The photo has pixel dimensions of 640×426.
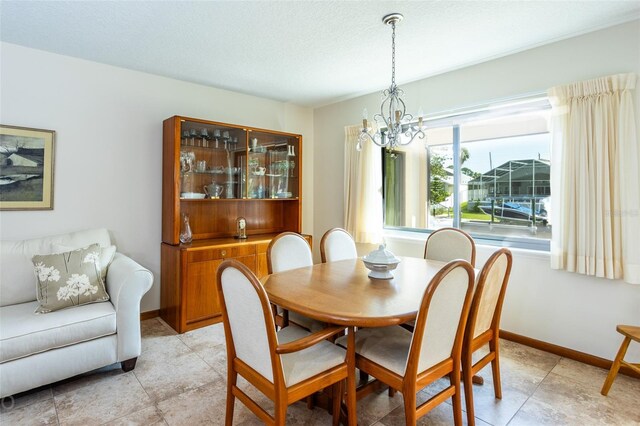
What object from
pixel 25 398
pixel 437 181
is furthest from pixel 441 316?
pixel 25 398

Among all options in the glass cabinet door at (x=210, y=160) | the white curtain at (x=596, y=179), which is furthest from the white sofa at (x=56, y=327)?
the white curtain at (x=596, y=179)

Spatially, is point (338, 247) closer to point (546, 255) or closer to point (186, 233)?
point (186, 233)

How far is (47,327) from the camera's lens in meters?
2.15

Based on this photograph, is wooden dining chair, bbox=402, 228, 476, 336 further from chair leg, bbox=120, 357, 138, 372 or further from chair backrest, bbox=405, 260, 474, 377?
chair leg, bbox=120, 357, 138, 372

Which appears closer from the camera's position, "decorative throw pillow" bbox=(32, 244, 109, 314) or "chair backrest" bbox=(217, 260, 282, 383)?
"chair backrest" bbox=(217, 260, 282, 383)

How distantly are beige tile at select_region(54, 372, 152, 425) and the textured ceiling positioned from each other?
257cm

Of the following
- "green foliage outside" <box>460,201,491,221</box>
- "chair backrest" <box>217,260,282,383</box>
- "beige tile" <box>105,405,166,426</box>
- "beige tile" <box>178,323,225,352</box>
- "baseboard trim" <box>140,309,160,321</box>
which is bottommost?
"beige tile" <box>105,405,166,426</box>

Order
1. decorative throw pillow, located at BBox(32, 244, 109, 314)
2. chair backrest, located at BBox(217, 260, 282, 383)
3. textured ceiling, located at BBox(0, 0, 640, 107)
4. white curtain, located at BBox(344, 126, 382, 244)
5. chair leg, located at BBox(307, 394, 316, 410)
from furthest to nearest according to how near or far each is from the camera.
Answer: white curtain, located at BBox(344, 126, 382, 244) → decorative throw pillow, located at BBox(32, 244, 109, 314) → textured ceiling, located at BBox(0, 0, 640, 107) → chair leg, located at BBox(307, 394, 316, 410) → chair backrest, located at BBox(217, 260, 282, 383)

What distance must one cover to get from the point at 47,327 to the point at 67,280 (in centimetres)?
39

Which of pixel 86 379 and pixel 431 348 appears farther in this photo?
pixel 86 379

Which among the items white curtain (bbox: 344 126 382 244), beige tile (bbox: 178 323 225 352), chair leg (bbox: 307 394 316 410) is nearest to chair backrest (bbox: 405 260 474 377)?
chair leg (bbox: 307 394 316 410)

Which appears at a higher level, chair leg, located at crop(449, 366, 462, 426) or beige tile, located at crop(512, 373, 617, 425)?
chair leg, located at crop(449, 366, 462, 426)

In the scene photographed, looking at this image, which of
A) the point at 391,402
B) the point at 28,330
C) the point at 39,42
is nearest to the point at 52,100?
the point at 39,42

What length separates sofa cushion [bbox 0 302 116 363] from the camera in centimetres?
204
